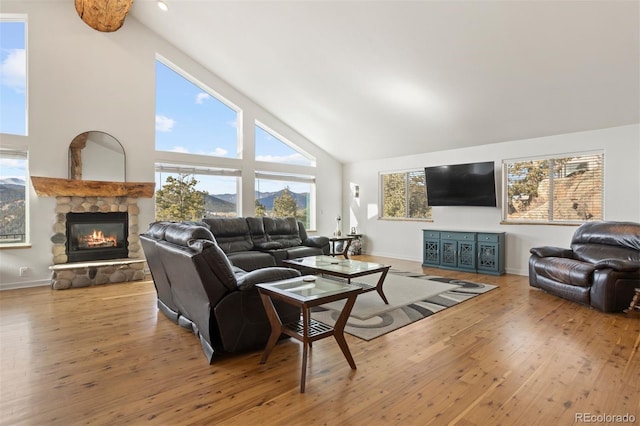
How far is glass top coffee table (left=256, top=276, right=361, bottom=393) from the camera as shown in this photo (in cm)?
238

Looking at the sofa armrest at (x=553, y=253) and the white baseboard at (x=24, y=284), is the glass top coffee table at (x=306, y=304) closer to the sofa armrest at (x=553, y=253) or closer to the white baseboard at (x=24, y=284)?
the sofa armrest at (x=553, y=253)

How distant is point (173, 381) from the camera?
7.82ft

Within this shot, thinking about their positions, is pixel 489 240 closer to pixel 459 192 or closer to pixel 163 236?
pixel 459 192

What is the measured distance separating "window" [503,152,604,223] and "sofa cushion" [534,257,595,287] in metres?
1.39

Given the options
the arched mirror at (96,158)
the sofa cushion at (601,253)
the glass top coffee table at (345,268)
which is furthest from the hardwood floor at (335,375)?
the arched mirror at (96,158)

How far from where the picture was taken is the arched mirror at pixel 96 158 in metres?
5.49

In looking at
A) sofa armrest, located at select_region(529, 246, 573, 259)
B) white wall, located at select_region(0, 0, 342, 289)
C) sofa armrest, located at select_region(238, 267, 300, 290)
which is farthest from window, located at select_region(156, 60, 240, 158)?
sofa armrest, located at select_region(529, 246, 573, 259)

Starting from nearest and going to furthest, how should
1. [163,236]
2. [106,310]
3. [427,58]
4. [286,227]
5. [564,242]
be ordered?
[163,236] < [106,310] < [427,58] < [564,242] < [286,227]

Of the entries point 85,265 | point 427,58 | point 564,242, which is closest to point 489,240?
point 564,242

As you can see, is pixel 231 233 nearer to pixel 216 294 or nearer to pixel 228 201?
pixel 228 201

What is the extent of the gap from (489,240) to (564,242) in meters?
1.08

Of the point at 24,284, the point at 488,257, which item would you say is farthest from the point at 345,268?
the point at 24,284

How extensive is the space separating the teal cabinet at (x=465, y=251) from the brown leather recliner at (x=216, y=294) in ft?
14.3

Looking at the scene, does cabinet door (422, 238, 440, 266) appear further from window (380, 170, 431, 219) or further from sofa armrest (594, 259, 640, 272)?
sofa armrest (594, 259, 640, 272)
